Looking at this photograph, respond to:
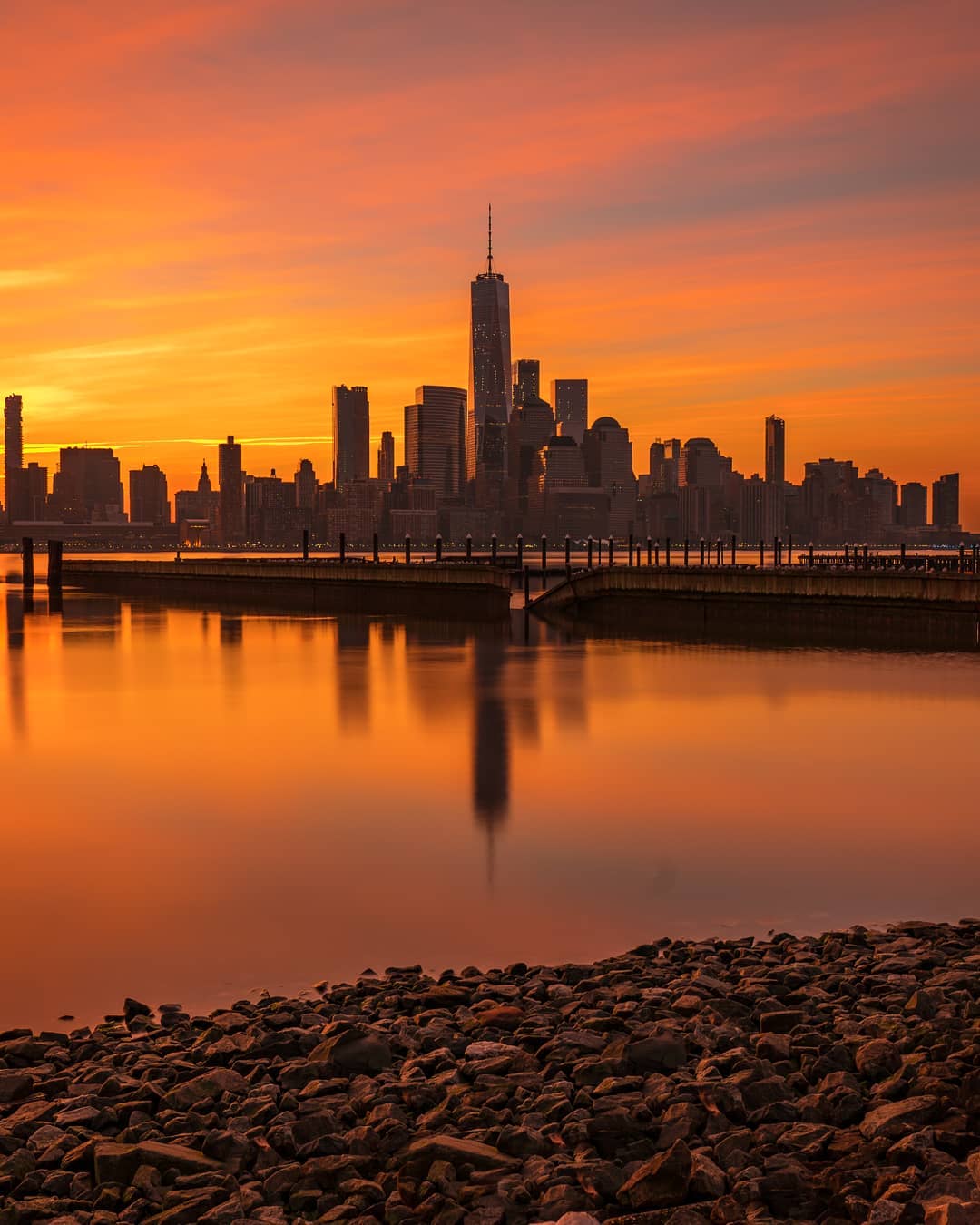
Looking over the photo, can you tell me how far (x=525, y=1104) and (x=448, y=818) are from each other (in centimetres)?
1185

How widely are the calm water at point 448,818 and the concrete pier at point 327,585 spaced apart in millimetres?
31921

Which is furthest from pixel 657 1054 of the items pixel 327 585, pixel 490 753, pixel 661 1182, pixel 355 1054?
pixel 327 585

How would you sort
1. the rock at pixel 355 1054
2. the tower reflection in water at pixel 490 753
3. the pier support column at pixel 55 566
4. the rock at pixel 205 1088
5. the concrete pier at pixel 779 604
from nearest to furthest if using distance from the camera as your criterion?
1. the rock at pixel 205 1088
2. the rock at pixel 355 1054
3. the tower reflection in water at pixel 490 753
4. the concrete pier at pixel 779 604
5. the pier support column at pixel 55 566

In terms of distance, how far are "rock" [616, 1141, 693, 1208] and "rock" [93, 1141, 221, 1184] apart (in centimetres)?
258

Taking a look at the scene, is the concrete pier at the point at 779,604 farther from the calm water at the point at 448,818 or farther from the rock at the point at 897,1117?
the rock at the point at 897,1117

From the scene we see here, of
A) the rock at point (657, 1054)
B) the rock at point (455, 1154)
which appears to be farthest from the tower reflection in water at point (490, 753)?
the rock at point (455, 1154)

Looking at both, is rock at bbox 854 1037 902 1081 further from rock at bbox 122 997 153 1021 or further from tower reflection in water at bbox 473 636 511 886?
tower reflection in water at bbox 473 636 511 886

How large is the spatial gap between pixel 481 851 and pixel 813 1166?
10642 millimetres

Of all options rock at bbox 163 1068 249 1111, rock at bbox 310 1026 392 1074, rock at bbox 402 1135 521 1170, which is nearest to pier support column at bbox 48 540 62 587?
rock at bbox 310 1026 392 1074

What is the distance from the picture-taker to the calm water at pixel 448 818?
14.2m

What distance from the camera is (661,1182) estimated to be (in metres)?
7.62

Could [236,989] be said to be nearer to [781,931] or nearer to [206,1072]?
[206,1072]

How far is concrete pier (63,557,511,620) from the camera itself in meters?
75.8

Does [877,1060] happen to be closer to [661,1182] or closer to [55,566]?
[661,1182]
